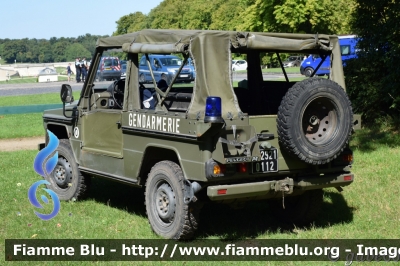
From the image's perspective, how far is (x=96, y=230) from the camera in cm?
722

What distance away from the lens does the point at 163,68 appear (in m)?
7.22

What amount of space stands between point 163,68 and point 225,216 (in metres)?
1.97

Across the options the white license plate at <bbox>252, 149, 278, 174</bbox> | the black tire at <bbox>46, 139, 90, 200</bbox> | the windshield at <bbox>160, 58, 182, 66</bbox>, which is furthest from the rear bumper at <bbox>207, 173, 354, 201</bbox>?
the black tire at <bbox>46, 139, 90, 200</bbox>

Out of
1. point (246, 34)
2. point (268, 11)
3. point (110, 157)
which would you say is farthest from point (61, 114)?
point (268, 11)

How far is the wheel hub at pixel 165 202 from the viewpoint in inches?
261

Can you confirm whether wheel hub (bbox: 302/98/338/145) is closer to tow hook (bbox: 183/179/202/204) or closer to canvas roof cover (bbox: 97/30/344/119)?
canvas roof cover (bbox: 97/30/344/119)

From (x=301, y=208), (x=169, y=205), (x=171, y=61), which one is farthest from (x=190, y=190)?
(x=301, y=208)

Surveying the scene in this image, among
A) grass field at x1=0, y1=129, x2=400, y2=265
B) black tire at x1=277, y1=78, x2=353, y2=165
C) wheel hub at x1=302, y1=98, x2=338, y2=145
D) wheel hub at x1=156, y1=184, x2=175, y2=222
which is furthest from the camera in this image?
grass field at x1=0, y1=129, x2=400, y2=265

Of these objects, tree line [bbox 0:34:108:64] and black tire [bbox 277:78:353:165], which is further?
tree line [bbox 0:34:108:64]

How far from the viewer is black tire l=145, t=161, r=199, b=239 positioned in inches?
254

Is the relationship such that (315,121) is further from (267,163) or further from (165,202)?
(165,202)

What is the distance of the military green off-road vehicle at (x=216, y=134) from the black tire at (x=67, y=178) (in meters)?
0.84

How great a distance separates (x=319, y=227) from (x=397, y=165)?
277cm

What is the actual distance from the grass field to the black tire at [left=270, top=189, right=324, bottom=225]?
0.34 feet
